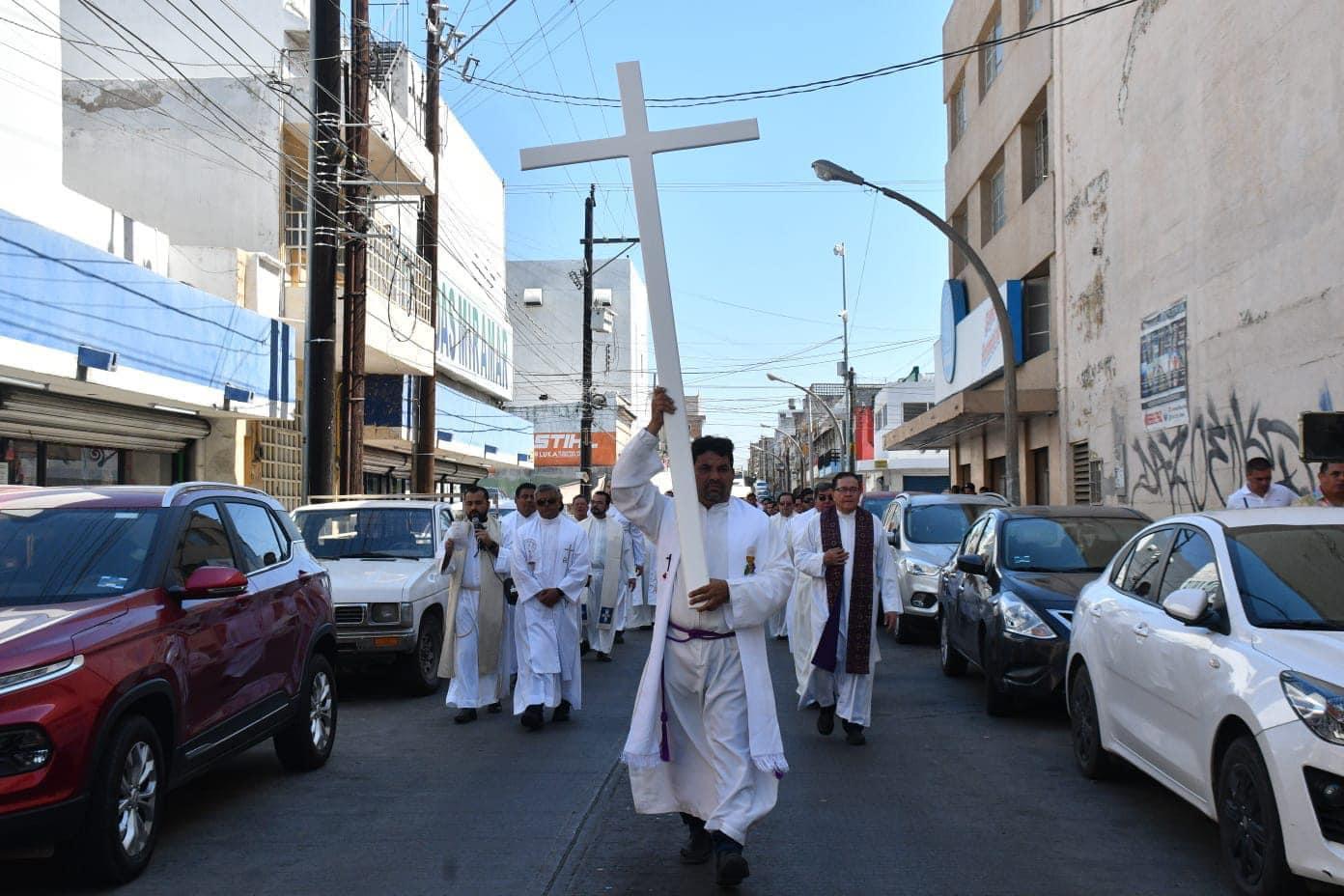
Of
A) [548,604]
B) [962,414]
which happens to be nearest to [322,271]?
[548,604]

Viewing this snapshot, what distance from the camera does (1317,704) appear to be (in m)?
4.57

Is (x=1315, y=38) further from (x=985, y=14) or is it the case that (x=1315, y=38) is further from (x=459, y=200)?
(x=459, y=200)

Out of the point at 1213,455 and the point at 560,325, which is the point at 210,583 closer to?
the point at 1213,455

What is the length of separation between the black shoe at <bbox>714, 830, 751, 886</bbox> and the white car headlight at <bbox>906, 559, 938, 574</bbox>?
9.85 metres

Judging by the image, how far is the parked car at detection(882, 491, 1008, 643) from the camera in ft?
48.6

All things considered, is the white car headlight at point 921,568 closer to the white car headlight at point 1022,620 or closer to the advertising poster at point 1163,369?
the advertising poster at point 1163,369

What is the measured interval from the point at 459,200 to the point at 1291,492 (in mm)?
28228

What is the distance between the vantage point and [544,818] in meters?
6.60

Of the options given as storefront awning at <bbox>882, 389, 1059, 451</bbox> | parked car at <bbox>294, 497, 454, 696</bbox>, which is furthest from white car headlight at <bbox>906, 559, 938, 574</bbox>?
storefront awning at <bbox>882, 389, 1059, 451</bbox>

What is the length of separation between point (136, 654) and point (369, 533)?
21.9 ft

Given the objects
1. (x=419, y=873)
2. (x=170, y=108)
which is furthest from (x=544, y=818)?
(x=170, y=108)

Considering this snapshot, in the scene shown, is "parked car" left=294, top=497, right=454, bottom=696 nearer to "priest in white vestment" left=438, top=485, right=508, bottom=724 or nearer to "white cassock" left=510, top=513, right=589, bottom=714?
"priest in white vestment" left=438, top=485, right=508, bottom=724

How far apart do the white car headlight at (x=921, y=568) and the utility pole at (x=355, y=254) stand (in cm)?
731

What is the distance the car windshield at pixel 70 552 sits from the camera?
5.90 metres
